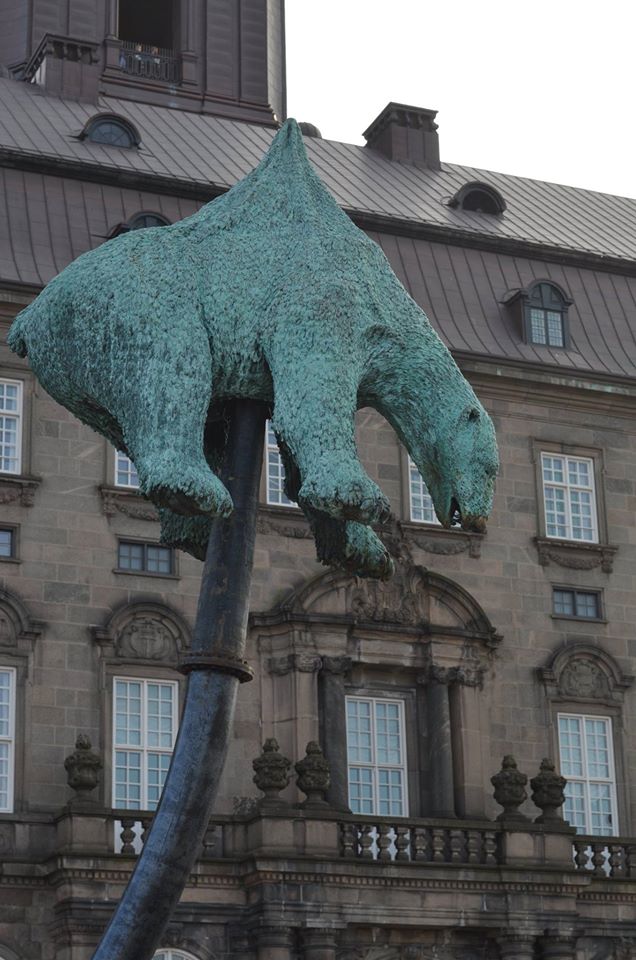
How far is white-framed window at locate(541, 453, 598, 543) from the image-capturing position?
33562 mm

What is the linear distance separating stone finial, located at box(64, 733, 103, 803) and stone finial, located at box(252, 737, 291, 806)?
86.2 inches

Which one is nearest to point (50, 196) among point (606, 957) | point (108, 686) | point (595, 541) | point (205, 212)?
point (108, 686)

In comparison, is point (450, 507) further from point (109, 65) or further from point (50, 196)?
point (109, 65)

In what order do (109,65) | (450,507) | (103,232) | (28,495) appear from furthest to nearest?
(109,65)
(103,232)
(28,495)
(450,507)

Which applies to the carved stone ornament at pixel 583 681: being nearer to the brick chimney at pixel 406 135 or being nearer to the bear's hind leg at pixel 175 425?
the brick chimney at pixel 406 135

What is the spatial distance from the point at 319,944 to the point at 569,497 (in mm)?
9341

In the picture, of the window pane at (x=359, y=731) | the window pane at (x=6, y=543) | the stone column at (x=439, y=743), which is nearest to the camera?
the window pane at (x=6, y=543)

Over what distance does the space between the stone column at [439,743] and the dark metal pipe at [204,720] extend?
2090cm

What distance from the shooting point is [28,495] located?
1178 inches

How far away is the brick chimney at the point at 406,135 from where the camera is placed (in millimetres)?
40312

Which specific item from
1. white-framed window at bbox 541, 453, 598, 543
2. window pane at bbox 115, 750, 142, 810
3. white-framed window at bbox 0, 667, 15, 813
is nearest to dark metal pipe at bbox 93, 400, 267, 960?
white-framed window at bbox 0, 667, 15, 813

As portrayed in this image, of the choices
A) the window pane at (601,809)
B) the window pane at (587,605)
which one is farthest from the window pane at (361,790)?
the window pane at (587,605)

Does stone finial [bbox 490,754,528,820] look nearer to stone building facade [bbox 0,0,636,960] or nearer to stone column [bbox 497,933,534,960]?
stone building facade [bbox 0,0,636,960]

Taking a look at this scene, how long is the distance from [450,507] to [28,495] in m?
19.9
